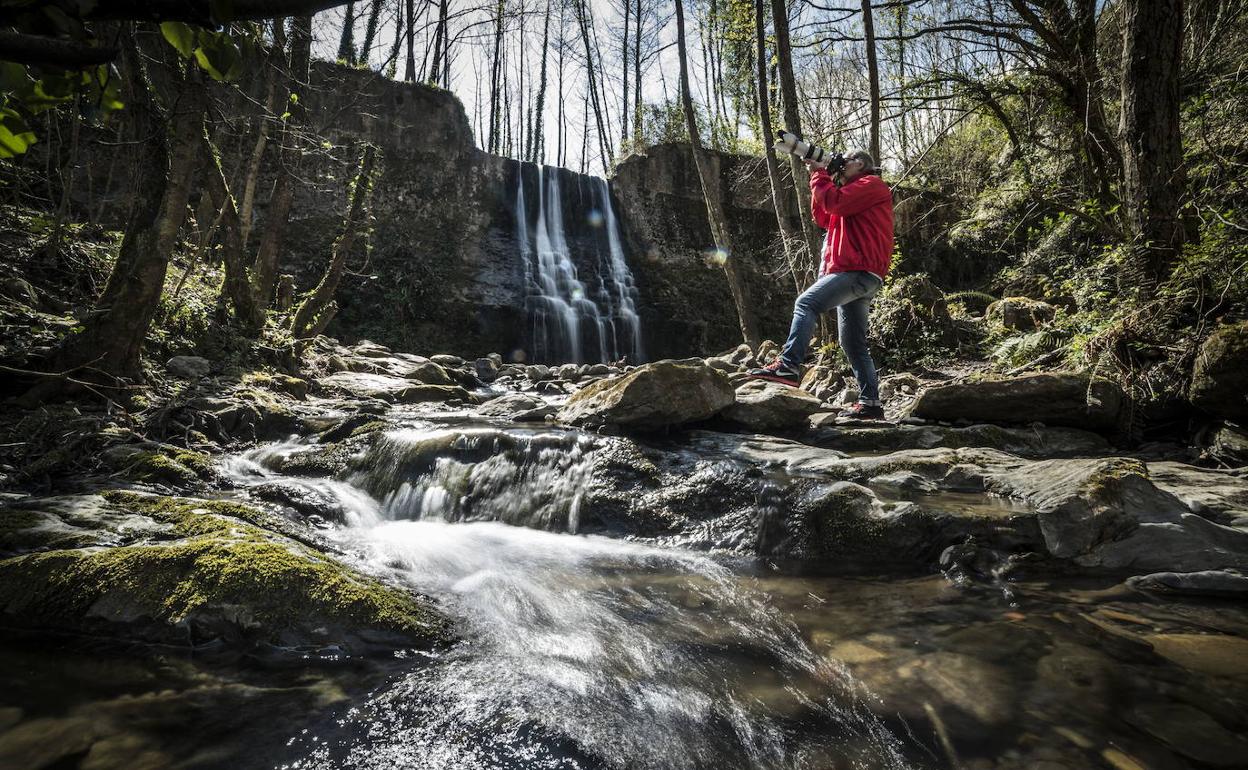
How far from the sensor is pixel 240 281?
26.5ft

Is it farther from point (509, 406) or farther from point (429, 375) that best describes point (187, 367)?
point (429, 375)

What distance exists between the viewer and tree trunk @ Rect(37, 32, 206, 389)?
518cm

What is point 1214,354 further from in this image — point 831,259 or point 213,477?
point 213,477

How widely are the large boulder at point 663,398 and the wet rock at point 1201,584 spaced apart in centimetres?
344

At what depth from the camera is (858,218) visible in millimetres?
5031

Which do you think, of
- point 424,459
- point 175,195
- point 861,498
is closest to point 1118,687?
point 861,498

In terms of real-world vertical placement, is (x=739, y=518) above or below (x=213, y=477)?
below

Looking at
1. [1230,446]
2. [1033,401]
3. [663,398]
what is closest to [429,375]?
[663,398]

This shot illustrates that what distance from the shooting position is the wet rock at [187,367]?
6.25 metres

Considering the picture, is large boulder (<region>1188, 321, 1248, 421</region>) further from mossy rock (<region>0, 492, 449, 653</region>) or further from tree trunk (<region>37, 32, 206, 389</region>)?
tree trunk (<region>37, 32, 206, 389</region>)

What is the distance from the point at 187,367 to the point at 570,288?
11.9 m

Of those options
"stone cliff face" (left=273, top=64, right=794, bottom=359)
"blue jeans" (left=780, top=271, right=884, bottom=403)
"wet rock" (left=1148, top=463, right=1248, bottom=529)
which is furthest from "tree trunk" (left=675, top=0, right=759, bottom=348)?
"wet rock" (left=1148, top=463, right=1248, bottom=529)

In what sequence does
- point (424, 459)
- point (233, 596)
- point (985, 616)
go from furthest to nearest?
point (424, 459)
point (985, 616)
point (233, 596)

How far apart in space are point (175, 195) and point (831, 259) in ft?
20.3
